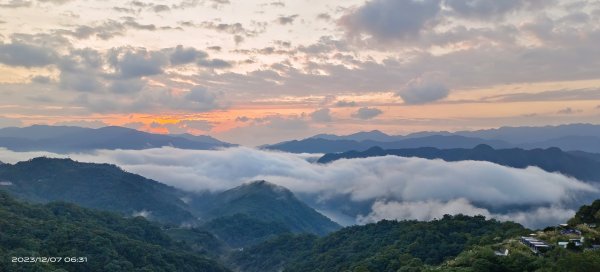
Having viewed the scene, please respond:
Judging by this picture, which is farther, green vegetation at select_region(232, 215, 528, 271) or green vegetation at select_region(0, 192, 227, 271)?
green vegetation at select_region(0, 192, 227, 271)

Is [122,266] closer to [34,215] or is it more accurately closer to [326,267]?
[34,215]

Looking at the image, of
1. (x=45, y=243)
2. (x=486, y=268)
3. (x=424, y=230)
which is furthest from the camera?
(x=424, y=230)

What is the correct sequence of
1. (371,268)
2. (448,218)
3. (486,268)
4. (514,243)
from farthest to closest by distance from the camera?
(448,218)
(371,268)
(514,243)
(486,268)

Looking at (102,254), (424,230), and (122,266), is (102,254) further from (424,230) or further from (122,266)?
(424,230)

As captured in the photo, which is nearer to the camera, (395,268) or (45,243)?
(395,268)

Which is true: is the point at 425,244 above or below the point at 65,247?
above

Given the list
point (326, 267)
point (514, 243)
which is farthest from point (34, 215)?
point (514, 243)

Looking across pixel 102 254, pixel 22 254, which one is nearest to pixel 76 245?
pixel 102 254

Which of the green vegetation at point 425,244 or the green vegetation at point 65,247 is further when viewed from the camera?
the green vegetation at point 65,247

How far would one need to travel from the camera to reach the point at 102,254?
154 m

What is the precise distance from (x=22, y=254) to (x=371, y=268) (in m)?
100

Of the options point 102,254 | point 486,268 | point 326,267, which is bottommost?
point 326,267

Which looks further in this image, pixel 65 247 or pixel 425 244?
pixel 425 244

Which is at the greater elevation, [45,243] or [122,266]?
[45,243]
